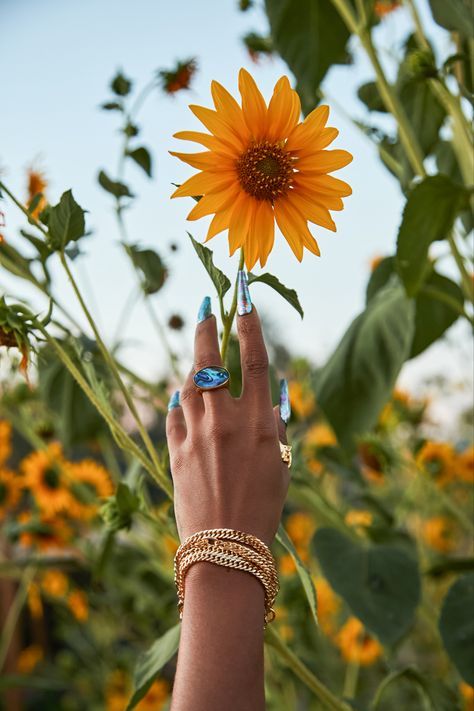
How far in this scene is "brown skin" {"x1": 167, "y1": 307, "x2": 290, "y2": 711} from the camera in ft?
1.10

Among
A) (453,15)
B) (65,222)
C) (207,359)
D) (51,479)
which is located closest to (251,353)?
(207,359)

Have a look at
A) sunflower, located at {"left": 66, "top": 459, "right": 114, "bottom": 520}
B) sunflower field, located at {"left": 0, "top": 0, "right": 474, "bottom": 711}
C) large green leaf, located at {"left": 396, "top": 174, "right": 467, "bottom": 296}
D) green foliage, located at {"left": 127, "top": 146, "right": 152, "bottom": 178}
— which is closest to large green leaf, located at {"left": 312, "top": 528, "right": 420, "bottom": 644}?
sunflower field, located at {"left": 0, "top": 0, "right": 474, "bottom": 711}

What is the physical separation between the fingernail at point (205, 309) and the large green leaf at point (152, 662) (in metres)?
0.18

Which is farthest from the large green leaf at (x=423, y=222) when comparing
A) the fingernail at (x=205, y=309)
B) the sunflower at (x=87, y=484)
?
the sunflower at (x=87, y=484)

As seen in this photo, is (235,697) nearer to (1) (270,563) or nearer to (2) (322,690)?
(1) (270,563)

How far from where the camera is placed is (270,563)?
0.35m

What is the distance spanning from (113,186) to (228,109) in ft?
0.82

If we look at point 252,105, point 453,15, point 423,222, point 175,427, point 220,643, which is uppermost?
point 453,15

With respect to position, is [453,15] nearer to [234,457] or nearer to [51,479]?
[234,457]

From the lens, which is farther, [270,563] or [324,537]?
[324,537]

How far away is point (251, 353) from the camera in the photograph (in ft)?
1.26

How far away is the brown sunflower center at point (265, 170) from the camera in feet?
1.16

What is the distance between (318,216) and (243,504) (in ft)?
0.44

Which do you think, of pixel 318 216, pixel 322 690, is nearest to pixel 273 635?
pixel 322 690
